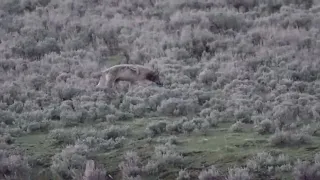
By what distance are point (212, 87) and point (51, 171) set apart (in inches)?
253

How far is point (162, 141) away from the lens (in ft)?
34.9

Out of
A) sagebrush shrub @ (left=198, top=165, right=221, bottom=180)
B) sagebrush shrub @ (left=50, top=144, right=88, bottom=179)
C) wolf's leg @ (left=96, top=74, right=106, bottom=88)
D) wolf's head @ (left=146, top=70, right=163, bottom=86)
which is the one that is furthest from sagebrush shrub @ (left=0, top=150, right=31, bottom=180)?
wolf's head @ (left=146, top=70, right=163, bottom=86)

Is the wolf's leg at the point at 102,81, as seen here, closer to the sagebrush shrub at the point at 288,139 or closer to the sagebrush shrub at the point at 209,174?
the sagebrush shrub at the point at 288,139

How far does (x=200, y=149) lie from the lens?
10.1m

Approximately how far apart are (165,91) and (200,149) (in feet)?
14.1

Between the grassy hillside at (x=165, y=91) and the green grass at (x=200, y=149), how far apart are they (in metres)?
0.03

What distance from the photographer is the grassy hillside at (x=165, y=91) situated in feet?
31.4

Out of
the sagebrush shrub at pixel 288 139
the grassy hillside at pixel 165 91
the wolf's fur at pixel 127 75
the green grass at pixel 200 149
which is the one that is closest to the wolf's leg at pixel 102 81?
the wolf's fur at pixel 127 75

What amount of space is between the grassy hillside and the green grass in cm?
3

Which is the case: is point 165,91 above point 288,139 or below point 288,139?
below

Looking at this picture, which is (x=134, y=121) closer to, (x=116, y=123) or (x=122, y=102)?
(x=116, y=123)

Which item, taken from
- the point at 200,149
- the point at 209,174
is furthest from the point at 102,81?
the point at 209,174

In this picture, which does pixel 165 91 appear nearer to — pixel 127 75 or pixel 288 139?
pixel 127 75

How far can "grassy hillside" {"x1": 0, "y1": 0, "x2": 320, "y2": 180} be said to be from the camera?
956 cm
